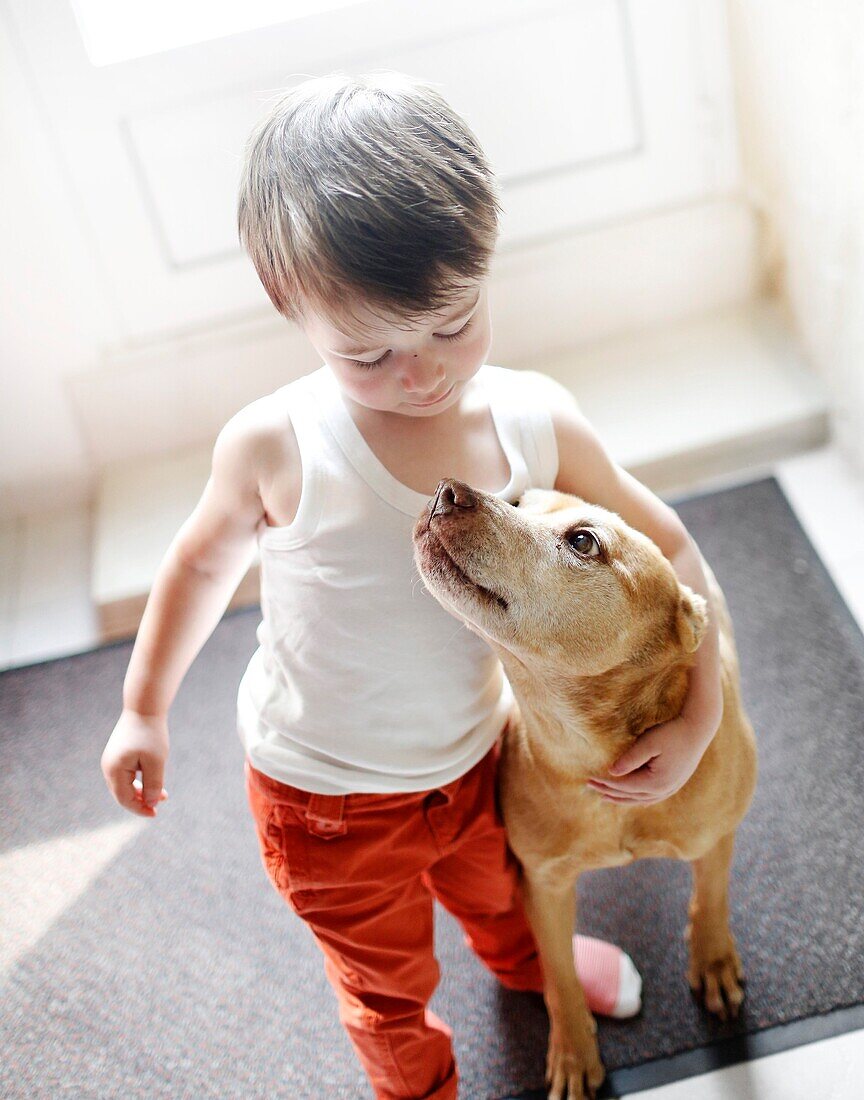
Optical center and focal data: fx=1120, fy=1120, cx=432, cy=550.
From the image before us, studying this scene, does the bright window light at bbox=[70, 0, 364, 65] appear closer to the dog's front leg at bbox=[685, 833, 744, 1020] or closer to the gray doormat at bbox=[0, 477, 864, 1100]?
the gray doormat at bbox=[0, 477, 864, 1100]

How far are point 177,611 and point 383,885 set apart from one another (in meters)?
0.31

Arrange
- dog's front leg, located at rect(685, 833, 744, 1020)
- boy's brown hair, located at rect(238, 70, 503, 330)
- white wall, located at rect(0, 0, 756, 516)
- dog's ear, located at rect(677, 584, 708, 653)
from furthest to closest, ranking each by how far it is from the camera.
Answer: white wall, located at rect(0, 0, 756, 516) → dog's front leg, located at rect(685, 833, 744, 1020) → dog's ear, located at rect(677, 584, 708, 653) → boy's brown hair, located at rect(238, 70, 503, 330)

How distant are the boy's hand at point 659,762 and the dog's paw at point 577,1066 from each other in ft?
0.94

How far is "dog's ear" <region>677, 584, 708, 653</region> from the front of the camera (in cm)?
90

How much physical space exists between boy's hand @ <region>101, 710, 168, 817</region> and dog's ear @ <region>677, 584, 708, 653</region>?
0.48m

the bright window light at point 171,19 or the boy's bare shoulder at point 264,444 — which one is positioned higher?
the bright window light at point 171,19

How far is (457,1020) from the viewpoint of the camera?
3.86ft

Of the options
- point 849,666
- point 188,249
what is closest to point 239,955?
point 849,666

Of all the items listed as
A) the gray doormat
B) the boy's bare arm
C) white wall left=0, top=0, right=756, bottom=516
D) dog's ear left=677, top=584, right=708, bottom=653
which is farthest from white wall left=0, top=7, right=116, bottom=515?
dog's ear left=677, top=584, right=708, bottom=653

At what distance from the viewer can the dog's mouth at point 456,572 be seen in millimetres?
831

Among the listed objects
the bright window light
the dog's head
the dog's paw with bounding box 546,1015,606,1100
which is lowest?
the dog's paw with bounding box 546,1015,606,1100

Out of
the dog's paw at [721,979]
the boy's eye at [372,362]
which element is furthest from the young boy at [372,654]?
the dog's paw at [721,979]

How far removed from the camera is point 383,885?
3.31ft

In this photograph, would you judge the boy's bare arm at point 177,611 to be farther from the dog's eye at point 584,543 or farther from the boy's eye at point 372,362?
the dog's eye at point 584,543
